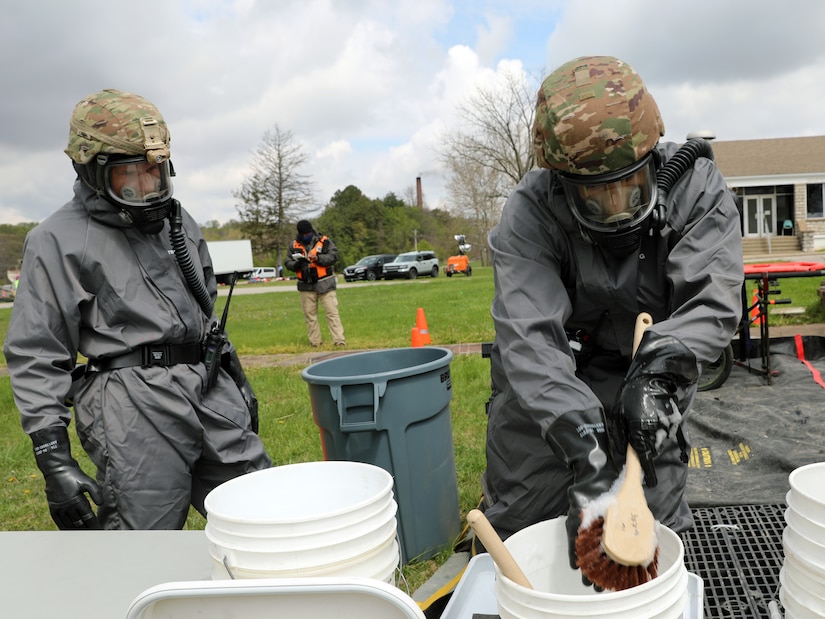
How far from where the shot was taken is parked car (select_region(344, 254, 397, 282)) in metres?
33.5

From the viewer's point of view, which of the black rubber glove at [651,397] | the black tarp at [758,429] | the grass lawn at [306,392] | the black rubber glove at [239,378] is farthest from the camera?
the grass lawn at [306,392]

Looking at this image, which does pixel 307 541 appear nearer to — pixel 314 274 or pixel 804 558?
pixel 804 558

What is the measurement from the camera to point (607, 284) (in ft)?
7.24

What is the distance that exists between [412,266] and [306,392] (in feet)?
79.6

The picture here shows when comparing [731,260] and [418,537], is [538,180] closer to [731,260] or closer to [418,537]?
[731,260]

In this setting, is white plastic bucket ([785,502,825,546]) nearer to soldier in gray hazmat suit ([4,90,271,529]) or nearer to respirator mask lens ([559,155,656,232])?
respirator mask lens ([559,155,656,232])

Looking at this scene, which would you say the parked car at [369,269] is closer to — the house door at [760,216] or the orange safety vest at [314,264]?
the house door at [760,216]

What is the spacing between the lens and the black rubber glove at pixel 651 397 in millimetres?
1598

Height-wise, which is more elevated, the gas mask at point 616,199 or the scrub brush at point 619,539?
the gas mask at point 616,199

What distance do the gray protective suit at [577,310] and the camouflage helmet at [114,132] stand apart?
133cm

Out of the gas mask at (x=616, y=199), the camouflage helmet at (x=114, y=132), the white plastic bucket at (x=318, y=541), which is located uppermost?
the camouflage helmet at (x=114, y=132)

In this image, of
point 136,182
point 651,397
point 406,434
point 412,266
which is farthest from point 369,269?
point 651,397

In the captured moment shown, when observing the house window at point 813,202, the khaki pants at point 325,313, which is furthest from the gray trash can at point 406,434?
the house window at point 813,202

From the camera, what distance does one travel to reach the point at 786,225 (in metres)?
32.0
